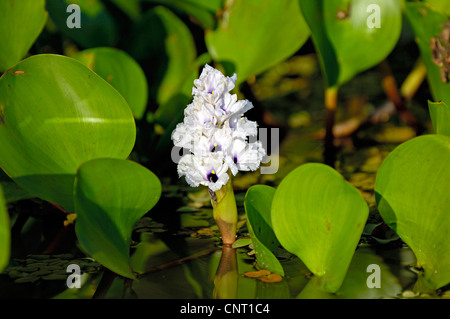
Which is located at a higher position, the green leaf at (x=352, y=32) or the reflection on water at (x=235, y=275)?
the green leaf at (x=352, y=32)

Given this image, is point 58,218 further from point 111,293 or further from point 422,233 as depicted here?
point 422,233

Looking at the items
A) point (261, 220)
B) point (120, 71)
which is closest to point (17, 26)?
point (120, 71)

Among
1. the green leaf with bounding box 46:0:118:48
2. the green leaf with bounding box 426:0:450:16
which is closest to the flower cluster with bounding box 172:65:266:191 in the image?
the green leaf with bounding box 46:0:118:48

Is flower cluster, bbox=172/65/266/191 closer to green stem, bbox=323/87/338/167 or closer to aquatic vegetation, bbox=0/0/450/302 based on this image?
aquatic vegetation, bbox=0/0/450/302

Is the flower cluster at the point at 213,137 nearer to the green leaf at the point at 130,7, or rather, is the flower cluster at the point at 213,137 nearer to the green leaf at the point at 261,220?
the green leaf at the point at 261,220

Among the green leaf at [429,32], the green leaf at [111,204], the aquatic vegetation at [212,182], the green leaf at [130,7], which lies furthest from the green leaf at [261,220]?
the green leaf at [130,7]

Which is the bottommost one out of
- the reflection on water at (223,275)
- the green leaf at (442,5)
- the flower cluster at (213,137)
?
the reflection on water at (223,275)
